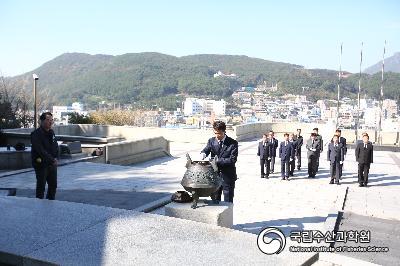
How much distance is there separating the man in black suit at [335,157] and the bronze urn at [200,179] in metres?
7.70

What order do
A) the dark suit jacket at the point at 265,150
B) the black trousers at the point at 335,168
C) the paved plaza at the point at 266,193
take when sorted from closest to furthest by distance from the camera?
the paved plaza at the point at 266,193, the black trousers at the point at 335,168, the dark suit jacket at the point at 265,150

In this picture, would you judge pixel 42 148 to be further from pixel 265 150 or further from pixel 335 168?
pixel 335 168

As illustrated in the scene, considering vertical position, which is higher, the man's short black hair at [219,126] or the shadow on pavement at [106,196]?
the man's short black hair at [219,126]

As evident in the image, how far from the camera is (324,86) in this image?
74.4m

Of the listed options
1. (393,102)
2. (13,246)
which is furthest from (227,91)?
(13,246)

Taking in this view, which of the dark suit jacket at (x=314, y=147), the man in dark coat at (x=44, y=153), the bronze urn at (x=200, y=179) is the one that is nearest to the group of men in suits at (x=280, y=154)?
the dark suit jacket at (x=314, y=147)

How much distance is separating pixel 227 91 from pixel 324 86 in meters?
17.2

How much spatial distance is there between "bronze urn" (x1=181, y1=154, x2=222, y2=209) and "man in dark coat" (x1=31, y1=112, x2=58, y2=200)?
294 centimetres

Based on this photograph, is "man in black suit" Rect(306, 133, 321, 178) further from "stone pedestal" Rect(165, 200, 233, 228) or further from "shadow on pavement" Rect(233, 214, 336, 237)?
"stone pedestal" Rect(165, 200, 233, 228)

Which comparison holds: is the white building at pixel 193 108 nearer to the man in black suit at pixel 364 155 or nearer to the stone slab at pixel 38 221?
the man in black suit at pixel 364 155

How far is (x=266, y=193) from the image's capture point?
11211mm

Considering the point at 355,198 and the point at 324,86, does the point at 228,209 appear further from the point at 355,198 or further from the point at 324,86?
the point at 324,86

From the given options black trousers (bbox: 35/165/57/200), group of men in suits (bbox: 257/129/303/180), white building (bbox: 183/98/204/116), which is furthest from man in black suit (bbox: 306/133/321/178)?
white building (bbox: 183/98/204/116)

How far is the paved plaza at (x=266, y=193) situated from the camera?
8.30 metres
